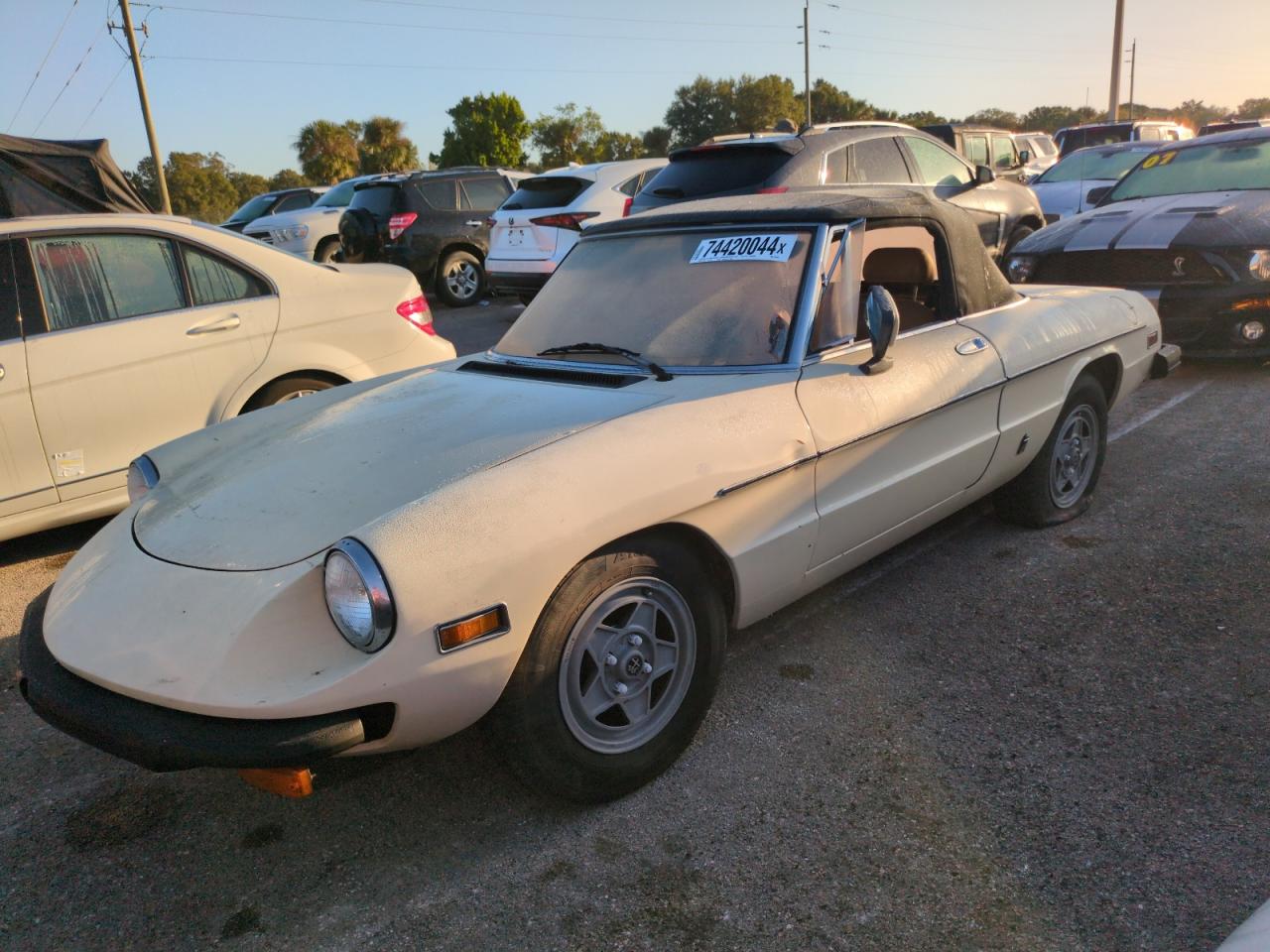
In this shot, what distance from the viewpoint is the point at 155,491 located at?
2.85 meters

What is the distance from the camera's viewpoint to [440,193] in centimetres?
1197

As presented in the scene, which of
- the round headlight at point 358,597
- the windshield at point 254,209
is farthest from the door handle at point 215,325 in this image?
the windshield at point 254,209

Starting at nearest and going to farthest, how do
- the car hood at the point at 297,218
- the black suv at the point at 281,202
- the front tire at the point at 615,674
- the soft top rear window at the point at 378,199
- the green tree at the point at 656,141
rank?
the front tire at the point at 615,674 < the soft top rear window at the point at 378,199 < the car hood at the point at 297,218 < the black suv at the point at 281,202 < the green tree at the point at 656,141

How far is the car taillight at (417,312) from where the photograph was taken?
17.5ft

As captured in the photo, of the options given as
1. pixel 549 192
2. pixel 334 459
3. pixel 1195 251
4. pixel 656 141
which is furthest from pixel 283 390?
pixel 656 141

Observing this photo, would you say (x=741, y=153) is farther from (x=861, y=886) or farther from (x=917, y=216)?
(x=861, y=886)

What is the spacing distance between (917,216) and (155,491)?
284cm

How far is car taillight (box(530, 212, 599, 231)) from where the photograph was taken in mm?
9344

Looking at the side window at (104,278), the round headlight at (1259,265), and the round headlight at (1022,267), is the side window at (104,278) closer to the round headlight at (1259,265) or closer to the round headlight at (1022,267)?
the round headlight at (1022,267)

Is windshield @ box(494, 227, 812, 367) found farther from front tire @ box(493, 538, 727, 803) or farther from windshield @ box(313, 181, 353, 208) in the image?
windshield @ box(313, 181, 353, 208)

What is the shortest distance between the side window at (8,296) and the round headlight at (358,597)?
9.97ft

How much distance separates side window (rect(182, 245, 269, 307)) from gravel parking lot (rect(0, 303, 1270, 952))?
1.98 meters

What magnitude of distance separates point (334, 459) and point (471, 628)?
0.78m

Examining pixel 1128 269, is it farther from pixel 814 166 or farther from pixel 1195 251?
pixel 814 166
